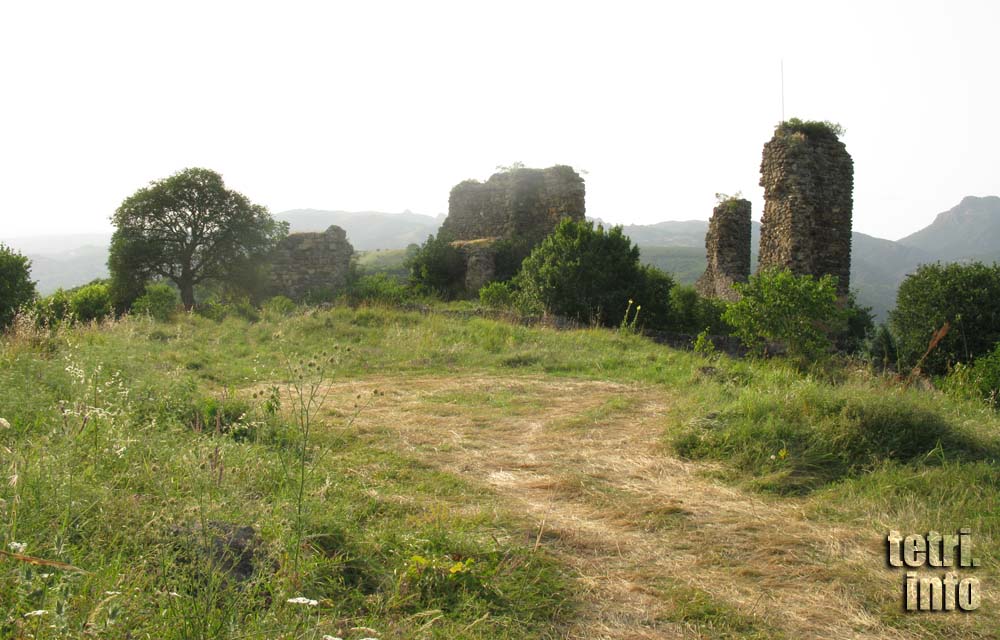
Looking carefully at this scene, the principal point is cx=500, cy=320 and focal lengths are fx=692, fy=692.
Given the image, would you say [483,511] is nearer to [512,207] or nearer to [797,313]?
[797,313]

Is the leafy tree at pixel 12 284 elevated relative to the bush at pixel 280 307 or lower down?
elevated

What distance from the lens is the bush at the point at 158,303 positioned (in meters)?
13.2

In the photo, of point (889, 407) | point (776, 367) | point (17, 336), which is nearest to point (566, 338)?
point (776, 367)

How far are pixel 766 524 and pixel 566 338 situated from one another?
7.10 meters

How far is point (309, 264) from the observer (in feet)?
60.0

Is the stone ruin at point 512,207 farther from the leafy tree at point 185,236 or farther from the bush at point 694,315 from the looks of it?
the bush at point 694,315

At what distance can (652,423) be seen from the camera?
5.59m

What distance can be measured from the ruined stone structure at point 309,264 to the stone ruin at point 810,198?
11.0 metres

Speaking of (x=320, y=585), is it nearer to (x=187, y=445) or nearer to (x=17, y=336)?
(x=187, y=445)

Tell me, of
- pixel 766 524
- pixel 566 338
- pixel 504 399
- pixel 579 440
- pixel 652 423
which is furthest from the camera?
pixel 566 338

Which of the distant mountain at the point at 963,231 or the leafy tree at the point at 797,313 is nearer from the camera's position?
the leafy tree at the point at 797,313

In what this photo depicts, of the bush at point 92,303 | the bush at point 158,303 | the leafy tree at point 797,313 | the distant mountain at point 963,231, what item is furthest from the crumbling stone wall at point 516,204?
the distant mountain at point 963,231

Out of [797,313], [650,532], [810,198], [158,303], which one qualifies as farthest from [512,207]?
[650,532]

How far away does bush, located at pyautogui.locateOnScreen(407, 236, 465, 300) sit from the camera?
64.7 feet
